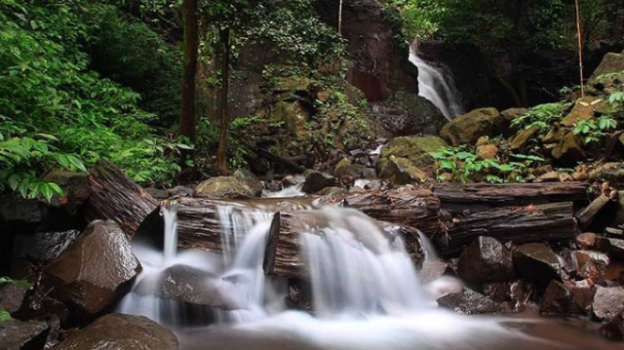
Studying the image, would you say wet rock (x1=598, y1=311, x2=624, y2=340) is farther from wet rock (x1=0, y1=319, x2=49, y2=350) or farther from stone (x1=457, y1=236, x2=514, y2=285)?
wet rock (x1=0, y1=319, x2=49, y2=350)

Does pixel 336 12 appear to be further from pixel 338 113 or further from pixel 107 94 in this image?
pixel 107 94

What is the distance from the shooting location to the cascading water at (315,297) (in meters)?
4.47

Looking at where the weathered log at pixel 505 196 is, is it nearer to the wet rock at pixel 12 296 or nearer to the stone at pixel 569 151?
the stone at pixel 569 151

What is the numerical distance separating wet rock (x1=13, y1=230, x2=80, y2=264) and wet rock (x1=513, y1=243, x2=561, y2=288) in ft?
17.2

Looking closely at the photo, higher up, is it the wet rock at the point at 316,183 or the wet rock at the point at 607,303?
the wet rock at the point at 316,183

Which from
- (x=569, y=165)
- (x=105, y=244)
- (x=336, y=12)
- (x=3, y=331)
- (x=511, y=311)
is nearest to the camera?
(x=3, y=331)

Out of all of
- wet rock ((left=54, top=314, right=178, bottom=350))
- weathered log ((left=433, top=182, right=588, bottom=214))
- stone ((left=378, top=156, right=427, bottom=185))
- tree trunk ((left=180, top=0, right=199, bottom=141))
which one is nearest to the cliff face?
stone ((left=378, top=156, right=427, bottom=185))

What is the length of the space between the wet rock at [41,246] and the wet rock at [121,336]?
48.9 inches

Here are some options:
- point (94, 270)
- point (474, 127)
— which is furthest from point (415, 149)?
point (94, 270)

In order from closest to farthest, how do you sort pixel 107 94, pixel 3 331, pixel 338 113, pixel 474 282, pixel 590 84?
pixel 3 331, pixel 474 282, pixel 107 94, pixel 590 84, pixel 338 113

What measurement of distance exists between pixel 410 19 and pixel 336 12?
3.17 metres

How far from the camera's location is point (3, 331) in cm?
323

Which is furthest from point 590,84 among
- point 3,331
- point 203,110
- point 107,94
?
point 3,331

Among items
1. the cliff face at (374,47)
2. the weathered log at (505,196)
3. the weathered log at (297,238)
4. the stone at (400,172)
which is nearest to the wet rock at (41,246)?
the weathered log at (297,238)
